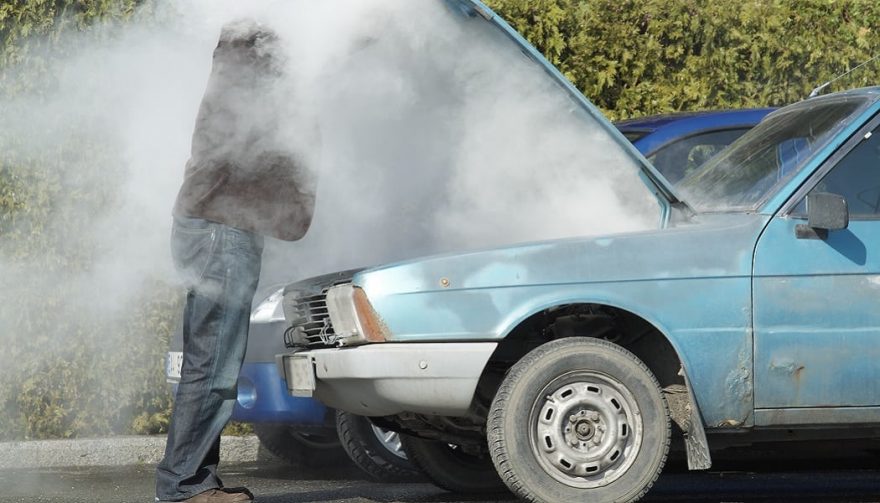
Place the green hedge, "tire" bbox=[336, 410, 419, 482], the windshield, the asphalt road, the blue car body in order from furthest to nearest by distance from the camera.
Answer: the green hedge → "tire" bbox=[336, 410, 419, 482] → the blue car body → the asphalt road → the windshield

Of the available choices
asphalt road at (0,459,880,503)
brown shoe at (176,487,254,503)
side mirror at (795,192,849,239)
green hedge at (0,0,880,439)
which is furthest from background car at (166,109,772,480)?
side mirror at (795,192,849,239)

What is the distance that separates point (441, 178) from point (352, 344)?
1.42m

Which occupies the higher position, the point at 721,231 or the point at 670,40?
the point at 670,40

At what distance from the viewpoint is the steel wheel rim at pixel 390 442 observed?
700 centimetres

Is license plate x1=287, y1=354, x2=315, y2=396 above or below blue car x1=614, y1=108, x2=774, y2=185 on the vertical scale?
below

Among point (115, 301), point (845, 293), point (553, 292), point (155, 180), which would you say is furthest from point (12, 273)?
point (845, 293)

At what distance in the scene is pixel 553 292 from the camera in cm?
550

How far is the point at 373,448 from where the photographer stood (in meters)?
6.98

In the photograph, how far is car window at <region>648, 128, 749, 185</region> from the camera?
7957mm

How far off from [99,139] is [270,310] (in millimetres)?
2270

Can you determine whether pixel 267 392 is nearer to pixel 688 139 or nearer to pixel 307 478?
pixel 307 478

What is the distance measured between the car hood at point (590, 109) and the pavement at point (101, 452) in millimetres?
3560

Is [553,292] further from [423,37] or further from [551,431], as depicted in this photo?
[423,37]

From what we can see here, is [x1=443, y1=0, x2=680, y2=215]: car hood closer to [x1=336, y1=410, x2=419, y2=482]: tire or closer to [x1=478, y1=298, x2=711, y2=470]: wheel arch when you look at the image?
[x1=478, y1=298, x2=711, y2=470]: wheel arch
